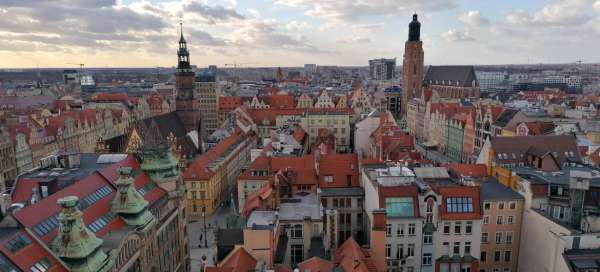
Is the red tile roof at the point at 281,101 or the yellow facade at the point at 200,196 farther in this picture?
the red tile roof at the point at 281,101

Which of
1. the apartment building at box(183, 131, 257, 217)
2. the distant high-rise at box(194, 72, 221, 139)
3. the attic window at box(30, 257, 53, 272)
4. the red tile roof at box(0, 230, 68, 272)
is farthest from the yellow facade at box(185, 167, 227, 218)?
the distant high-rise at box(194, 72, 221, 139)

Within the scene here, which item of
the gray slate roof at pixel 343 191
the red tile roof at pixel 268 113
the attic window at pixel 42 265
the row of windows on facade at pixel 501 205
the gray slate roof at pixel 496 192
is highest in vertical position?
the red tile roof at pixel 268 113

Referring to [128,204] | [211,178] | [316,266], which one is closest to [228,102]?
[211,178]

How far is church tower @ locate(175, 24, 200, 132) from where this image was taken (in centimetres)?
11538

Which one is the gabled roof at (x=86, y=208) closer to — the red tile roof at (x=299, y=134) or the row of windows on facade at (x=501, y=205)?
the row of windows on facade at (x=501, y=205)

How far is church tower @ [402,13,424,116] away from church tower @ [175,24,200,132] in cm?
9871

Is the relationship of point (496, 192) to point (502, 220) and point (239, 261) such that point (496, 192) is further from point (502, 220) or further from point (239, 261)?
point (239, 261)

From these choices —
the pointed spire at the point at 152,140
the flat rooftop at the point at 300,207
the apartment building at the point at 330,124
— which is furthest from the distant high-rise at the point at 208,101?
the pointed spire at the point at 152,140

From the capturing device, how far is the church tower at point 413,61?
178625 mm

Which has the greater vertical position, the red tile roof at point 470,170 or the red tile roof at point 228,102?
the red tile roof at point 228,102

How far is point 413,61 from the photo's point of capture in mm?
179750

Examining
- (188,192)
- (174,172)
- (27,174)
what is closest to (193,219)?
(188,192)

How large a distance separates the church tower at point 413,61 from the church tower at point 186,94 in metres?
98.7

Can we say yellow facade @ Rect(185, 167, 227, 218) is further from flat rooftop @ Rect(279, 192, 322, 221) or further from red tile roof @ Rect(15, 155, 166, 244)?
red tile roof @ Rect(15, 155, 166, 244)
